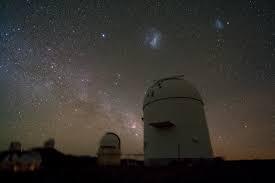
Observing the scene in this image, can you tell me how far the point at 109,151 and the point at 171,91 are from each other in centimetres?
1182

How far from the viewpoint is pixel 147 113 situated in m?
16.2

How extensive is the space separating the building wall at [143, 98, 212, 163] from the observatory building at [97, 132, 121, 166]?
7.95m

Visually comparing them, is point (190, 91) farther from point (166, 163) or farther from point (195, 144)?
point (166, 163)

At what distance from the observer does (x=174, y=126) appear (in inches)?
559

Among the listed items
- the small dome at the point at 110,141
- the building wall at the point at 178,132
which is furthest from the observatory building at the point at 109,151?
the building wall at the point at 178,132

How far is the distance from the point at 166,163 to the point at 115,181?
8600 mm

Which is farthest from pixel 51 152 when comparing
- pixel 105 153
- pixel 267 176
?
pixel 267 176

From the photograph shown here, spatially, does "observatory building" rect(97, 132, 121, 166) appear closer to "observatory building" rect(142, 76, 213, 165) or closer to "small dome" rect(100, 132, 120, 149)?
"small dome" rect(100, 132, 120, 149)

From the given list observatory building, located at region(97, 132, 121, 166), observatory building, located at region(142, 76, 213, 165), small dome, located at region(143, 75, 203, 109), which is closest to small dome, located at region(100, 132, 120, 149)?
observatory building, located at region(97, 132, 121, 166)

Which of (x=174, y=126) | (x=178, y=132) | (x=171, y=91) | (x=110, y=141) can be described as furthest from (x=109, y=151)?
(x=171, y=91)

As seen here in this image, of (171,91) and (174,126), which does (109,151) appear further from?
(171,91)

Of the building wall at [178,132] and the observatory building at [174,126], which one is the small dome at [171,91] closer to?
A: the observatory building at [174,126]

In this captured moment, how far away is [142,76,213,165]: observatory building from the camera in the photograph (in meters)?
13.7

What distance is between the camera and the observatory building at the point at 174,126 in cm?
1371
